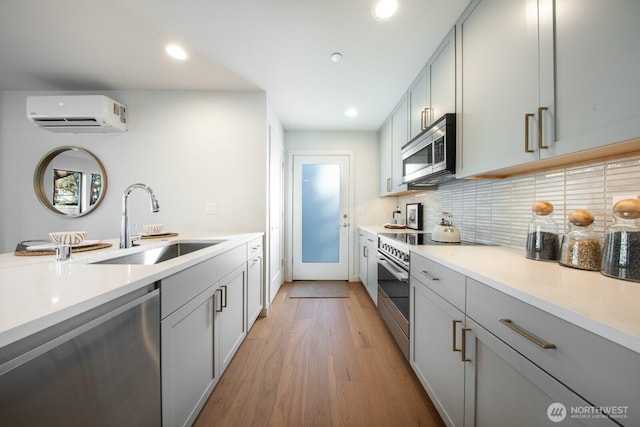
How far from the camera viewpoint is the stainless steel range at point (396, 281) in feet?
5.43

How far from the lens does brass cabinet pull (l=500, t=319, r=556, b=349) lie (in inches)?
24.0

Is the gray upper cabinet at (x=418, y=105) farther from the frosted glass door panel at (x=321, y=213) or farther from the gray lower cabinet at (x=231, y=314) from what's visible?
the gray lower cabinet at (x=231, y=314)

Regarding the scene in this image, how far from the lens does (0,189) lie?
2.58m

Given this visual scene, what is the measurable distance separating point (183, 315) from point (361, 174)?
3176 mm

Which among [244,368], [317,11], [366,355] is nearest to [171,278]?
[244,368]

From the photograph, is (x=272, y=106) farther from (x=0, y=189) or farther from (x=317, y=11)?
(x=0, y=189)

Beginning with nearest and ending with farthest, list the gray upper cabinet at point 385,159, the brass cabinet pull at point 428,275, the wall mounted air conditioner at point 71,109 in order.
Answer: the brass cabinet pull at point 428,275
the wall mounted air conditioner at point 71,109
the gray upper cabinet at point 385,159

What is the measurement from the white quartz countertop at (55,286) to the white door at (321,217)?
2.63m

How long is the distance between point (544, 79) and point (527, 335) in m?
0.97

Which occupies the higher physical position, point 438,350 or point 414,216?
point 414,216

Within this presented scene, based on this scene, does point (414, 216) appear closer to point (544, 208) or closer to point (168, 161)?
point (544, 208)

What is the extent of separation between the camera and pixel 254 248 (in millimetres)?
2301

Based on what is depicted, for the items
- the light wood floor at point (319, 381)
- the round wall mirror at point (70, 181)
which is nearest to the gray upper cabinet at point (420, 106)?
the light wood floor at point (319, 381)

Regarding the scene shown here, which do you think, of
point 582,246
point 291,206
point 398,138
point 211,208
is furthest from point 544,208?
point 291,206
